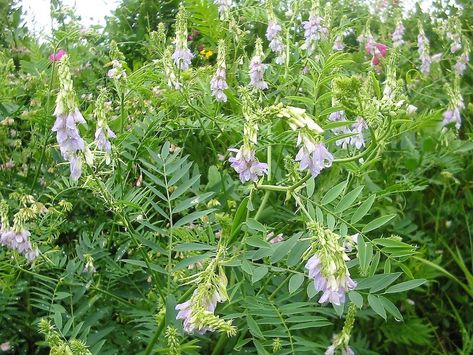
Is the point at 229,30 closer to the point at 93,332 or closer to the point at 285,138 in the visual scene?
the point at 285,138

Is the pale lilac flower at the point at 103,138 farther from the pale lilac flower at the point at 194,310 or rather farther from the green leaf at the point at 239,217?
the pale lilac flower at the point at 194,310

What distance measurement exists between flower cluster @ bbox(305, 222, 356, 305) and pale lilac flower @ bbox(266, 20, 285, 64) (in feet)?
4.00

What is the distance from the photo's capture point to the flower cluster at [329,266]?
105 centimetres

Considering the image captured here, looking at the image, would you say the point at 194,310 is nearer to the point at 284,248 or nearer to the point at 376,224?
the point at 284,248

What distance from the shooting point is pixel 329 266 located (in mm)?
1053

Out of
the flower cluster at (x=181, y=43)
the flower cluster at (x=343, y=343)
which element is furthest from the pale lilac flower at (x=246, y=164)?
the flower cluster at (x=181, y=43)

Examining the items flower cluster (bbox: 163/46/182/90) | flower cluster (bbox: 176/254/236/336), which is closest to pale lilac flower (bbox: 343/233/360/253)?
flower cluster (bbox: 176/254/236/336)

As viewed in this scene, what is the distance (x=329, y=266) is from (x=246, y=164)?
312 mm

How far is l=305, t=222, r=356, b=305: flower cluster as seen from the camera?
3.46 ft

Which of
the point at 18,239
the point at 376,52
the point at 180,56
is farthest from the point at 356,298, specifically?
Answer: the point at 376,52

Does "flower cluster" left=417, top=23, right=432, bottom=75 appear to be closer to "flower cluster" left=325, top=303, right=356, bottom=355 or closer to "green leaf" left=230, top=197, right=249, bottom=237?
"flower cluster" left=325, top=303, right=356, bottom=355

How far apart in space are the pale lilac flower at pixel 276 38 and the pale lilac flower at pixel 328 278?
1.24 m

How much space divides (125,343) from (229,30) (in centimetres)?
104

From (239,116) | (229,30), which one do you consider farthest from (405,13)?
(239,116)
